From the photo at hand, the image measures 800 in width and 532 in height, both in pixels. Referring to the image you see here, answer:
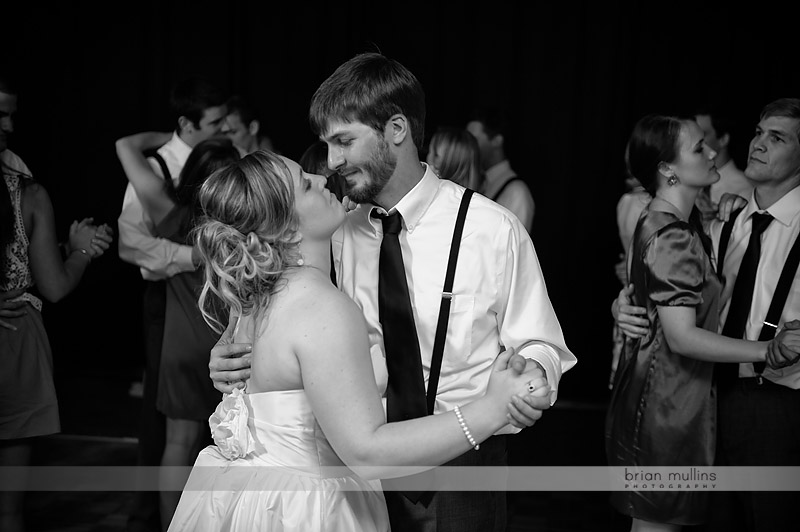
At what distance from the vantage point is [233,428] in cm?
179

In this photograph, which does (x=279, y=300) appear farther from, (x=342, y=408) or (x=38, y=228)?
(x=38, y=228)

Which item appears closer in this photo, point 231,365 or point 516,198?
point 231,365

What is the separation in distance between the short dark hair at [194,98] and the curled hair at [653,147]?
1.83 metres

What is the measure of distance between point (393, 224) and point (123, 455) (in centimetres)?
309

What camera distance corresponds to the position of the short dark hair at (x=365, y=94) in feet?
6.51

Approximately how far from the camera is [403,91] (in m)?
2.02

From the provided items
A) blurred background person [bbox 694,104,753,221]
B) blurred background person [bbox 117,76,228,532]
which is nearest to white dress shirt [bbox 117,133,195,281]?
blurred background person [bbox 117,76,228,532]

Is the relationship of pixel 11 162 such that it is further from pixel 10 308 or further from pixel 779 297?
pixel 779 297

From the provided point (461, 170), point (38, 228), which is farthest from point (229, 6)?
→ point (38, 228)

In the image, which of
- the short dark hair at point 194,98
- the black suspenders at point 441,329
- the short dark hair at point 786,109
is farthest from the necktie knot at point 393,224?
the short dark hair at point 194,98

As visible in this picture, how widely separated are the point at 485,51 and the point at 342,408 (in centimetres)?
475

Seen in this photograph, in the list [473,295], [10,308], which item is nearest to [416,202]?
[473,295]

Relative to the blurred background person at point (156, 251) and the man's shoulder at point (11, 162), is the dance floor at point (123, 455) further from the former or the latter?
the man's shoulder at point (11, 162)

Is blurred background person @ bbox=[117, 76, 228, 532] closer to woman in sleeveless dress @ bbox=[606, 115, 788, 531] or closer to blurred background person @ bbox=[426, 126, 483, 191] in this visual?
blurred background person @ bbox=[426, 126, 483, 191]
